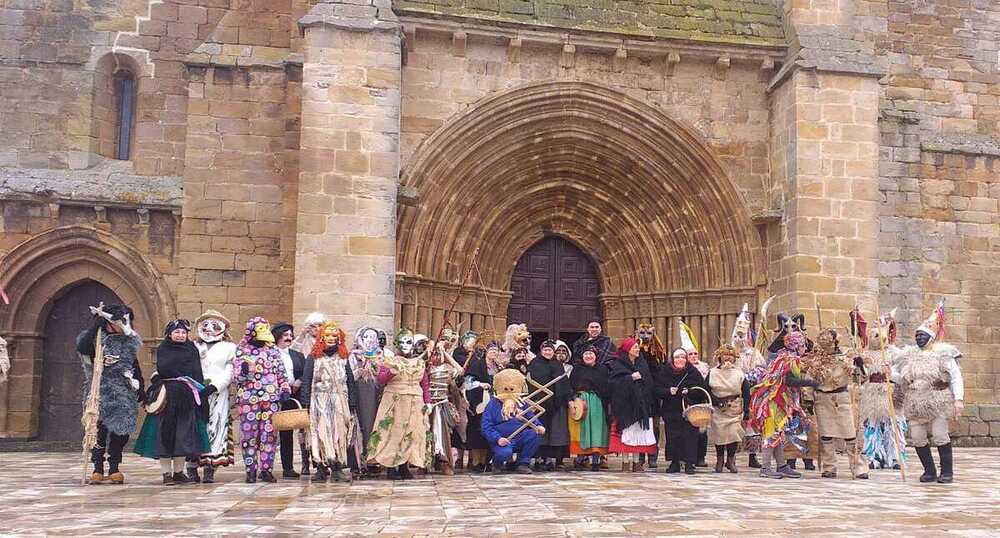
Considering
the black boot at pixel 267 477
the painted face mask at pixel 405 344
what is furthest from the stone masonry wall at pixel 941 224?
the black boot at pixel 267 477

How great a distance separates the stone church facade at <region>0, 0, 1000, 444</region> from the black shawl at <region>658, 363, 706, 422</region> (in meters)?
2.86

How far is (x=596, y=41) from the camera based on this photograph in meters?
12.7

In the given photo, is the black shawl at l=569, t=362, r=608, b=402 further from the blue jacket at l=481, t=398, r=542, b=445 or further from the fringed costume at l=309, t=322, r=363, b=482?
the fringed costume at l=309, t=322, r=363, b=482

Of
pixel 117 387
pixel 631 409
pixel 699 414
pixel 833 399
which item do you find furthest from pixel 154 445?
pixel 833 399

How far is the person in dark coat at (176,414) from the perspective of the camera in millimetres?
8164

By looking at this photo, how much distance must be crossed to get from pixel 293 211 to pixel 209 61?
7.73 feet

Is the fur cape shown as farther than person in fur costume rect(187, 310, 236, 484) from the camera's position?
No

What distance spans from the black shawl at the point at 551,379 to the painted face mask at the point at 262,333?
2691mm

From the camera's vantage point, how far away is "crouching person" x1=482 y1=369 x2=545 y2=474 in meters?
9.27

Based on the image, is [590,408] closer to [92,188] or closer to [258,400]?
[258,400]

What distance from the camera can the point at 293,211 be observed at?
12.9 metres

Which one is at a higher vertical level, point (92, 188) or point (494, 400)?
point (92, 188)

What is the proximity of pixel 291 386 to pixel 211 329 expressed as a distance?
0.90m

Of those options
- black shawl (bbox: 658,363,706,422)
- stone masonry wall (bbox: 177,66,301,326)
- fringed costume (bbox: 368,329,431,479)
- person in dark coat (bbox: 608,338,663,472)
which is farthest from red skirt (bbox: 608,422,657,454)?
stone masonry wall (bbox: 177,66,301,326)
